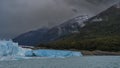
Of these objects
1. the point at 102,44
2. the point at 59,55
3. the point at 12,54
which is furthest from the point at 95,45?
the point at 12,54

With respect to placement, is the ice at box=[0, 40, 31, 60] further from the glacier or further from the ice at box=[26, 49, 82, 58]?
the ice at box=[26, 49, 82, 58]

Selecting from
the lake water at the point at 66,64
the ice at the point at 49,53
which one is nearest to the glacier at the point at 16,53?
the ice at the point at 49,53

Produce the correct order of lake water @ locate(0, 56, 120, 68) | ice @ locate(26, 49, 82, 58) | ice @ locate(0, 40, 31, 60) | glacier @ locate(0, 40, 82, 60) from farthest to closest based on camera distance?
ice @ locate(26, 49, 82, 58) → glacier @ locate(0, 40, 82, 60) → ice @ locate(0, 40, 31, 60) → lake water @ locate(0, 56, 120, 68)

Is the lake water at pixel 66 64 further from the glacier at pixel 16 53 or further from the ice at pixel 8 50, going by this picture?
the glacier at pixel 16 53

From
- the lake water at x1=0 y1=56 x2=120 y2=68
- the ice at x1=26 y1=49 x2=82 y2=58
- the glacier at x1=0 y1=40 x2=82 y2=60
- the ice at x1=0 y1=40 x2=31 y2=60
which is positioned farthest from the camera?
the ice at x1=26 y1=49 x2=82 y2=58

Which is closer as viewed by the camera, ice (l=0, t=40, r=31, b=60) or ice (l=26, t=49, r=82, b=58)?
ice (l=0, t=40, r=31, b=60)

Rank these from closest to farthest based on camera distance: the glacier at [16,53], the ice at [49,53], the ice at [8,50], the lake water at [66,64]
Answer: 1. the lake water at [66,64]
2. the ice at [8,50]
3. the glacier at [16,53]
4. the ice at [49,53]

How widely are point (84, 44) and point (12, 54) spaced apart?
86.8 meters

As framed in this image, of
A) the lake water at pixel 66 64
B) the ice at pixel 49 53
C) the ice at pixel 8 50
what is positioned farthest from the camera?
the ice at pixel 49 53

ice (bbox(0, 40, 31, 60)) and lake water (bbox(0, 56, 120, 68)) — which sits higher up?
ice (bbox(0, 40, 31, 60))

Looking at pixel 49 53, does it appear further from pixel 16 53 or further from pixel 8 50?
pixel 8 50

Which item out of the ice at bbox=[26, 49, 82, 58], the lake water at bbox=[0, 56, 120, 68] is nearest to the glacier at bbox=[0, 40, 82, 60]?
the ice at bbox=[26, 49, 82, 58]

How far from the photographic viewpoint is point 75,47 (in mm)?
168625

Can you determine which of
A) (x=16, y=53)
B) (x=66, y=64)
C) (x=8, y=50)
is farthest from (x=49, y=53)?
(x=66, y=64)
